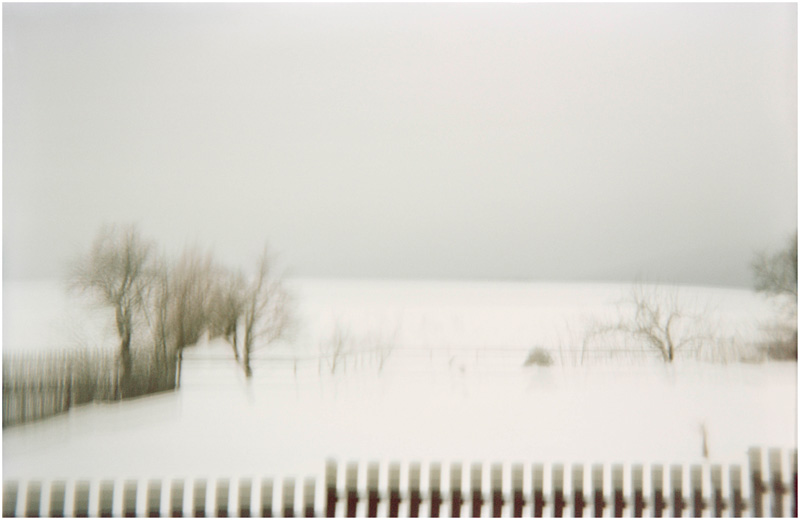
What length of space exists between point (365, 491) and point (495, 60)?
1.90m

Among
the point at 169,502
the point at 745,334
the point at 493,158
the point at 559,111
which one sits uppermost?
the point at 559,111

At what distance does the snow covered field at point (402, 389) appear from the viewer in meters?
2.25

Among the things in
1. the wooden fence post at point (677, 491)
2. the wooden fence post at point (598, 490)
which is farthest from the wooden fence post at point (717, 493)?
the wooden fence post at point (598, 490)

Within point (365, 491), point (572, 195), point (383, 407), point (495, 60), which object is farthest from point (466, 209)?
point (365, 491)

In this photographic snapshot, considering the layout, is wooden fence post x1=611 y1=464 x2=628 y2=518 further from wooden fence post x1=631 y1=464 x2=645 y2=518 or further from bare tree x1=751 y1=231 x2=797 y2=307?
bare tree x1=751 y1=231 x2=797 y2=307

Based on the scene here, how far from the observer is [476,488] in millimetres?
2254

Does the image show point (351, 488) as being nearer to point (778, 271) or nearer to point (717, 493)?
point (717, 493)

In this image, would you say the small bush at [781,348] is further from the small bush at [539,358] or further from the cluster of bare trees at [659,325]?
the small bush at [539,358]

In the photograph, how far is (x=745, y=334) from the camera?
2.30 metres

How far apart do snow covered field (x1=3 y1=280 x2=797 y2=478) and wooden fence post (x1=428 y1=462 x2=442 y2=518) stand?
2.2 inches

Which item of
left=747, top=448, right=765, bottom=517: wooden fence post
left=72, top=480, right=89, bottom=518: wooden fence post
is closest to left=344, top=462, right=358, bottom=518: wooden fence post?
left=72, top=480, right=89, bottom=518: wooden fence post

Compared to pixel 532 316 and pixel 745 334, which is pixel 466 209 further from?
pixel 745 334

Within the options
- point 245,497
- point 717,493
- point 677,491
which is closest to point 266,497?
point 245,497

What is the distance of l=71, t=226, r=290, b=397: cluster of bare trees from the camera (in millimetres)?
2234
